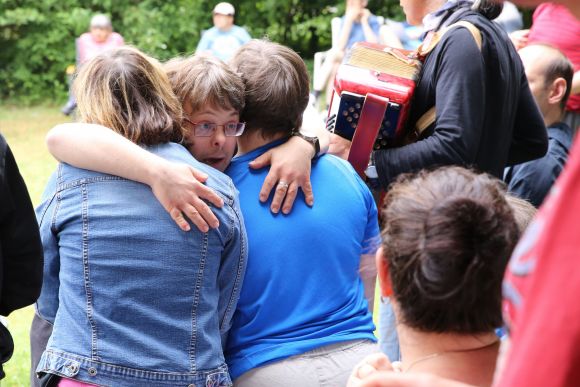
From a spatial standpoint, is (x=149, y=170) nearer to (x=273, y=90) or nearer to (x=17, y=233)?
(x=17, y=233)

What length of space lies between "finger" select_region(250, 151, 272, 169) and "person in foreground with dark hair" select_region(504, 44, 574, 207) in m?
1.68

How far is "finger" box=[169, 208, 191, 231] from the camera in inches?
79.7

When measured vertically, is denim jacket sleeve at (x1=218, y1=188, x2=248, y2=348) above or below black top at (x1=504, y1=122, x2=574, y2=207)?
above

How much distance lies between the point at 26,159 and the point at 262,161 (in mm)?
8828

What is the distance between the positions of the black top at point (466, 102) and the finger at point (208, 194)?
0.85 metres

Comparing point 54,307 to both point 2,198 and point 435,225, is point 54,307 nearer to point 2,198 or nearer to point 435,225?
point 2,198

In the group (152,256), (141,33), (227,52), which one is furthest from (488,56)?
(141,33)

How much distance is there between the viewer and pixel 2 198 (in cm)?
212

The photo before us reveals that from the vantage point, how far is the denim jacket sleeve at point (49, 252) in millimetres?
2125

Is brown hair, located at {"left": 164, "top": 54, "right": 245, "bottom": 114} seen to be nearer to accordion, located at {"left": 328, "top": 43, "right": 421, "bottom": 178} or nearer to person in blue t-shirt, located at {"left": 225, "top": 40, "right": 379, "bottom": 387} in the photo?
person in blue t-shirt, located at {"left": 225, "top": 40, "right": 379, "bottom": 387}

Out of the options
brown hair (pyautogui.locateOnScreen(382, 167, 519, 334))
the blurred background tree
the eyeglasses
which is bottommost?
the blurred background tree

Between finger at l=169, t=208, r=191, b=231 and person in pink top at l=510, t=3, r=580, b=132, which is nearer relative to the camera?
finger at l=169, t=208, r=191, b=231

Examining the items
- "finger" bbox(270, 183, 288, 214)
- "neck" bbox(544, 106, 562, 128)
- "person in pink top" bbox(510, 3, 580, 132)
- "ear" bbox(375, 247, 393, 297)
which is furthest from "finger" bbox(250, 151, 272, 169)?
"person in pink top" bbox(510, 3, 580, 132)

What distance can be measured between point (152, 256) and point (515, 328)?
1.31m
